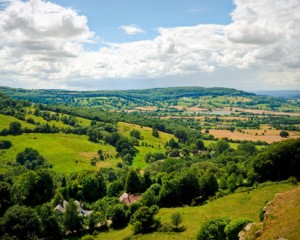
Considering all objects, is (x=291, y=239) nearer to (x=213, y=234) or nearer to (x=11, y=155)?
(x=213, y=234)

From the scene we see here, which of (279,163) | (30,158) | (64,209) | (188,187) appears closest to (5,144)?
(30,158)

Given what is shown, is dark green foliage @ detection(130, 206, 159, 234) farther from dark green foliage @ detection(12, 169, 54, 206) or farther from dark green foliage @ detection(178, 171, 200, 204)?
dark green foliage @ detection(12, 169, 54, 206)

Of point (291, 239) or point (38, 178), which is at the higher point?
point (291, 239)

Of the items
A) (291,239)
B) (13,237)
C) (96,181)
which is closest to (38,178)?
(96,181)

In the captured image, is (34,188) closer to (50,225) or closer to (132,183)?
(50,225)

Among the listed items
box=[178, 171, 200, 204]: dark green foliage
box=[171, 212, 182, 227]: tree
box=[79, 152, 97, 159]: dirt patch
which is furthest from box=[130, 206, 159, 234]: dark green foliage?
box=[79, 152, 97, 159]: dirt patch

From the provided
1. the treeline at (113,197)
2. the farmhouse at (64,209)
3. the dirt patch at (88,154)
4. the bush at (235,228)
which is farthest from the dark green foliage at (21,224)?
the dirt patch at (88,154)
